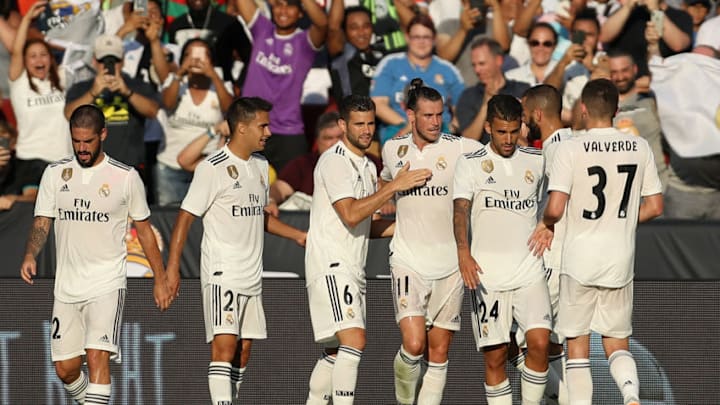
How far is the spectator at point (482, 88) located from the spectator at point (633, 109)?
0.99 m

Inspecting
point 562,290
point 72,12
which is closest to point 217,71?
point 72,12

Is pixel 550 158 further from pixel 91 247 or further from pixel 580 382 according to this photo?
pixel 91 247

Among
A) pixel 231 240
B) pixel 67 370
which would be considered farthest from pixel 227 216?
pixel 67 370

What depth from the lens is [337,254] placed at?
9852 millimetres

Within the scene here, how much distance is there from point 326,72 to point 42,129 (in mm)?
3264

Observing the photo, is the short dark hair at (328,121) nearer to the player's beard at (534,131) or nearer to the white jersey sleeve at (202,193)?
the player's beard at (534,131)

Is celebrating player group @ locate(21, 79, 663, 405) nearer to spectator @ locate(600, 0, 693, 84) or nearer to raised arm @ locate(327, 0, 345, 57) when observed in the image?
raised arm @ locate(327, 0, 345, 57)

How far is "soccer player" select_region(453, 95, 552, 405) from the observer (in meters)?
9.62

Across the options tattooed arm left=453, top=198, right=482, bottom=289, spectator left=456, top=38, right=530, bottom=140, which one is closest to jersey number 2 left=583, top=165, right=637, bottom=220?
tattooed arm left=453, top=198, right=482, bottom=289

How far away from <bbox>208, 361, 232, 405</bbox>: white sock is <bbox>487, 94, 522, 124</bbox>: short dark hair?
2.89 m

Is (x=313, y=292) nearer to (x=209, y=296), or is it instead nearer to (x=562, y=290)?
(x=209, y=296)

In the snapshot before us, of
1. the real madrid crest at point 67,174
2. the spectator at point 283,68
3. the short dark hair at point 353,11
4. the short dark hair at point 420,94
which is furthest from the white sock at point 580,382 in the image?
the short dark hair at point 353,11

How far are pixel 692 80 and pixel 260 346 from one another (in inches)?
220

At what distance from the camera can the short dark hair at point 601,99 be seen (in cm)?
935
